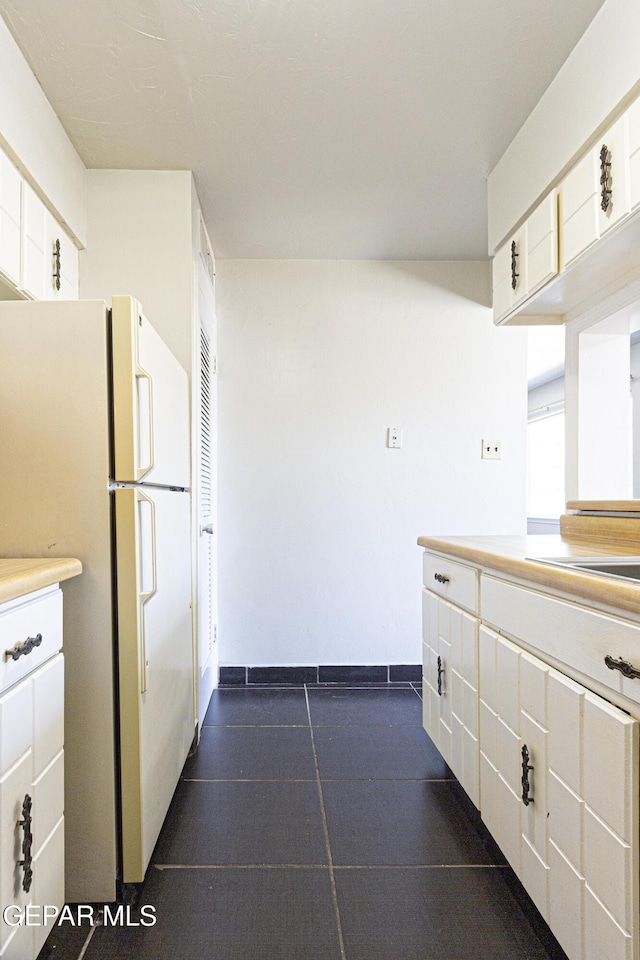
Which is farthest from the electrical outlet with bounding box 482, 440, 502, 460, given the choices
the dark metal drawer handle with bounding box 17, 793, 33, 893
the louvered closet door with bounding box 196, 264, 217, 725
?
the dark metal drawer handle with bounding box 17, 793, 33, 893

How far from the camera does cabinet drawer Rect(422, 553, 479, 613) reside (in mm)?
1769

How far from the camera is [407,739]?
2.54 m

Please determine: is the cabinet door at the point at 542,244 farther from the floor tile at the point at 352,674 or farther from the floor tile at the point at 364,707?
the floor tile at the point at 352,674

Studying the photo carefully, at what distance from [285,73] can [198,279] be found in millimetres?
935

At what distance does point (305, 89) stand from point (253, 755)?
7.44 ft

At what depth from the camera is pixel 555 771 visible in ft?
3.94

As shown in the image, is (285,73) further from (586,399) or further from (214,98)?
(586,399)

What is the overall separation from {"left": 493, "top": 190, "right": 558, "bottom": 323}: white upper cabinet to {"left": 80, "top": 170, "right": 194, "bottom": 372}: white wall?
1.17 meters

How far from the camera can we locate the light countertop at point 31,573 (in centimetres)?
107

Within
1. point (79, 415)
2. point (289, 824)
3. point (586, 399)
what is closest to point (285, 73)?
point (79, 415)

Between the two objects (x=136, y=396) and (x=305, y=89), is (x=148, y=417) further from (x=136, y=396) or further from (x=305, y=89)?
(x=305, y=89)

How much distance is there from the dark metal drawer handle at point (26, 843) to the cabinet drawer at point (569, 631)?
3.26 feet

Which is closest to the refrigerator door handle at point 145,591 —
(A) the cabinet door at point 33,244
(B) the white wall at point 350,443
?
(A) the cabinet door at point 33,244

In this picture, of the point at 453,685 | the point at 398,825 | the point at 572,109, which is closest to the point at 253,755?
the point at 398,825
